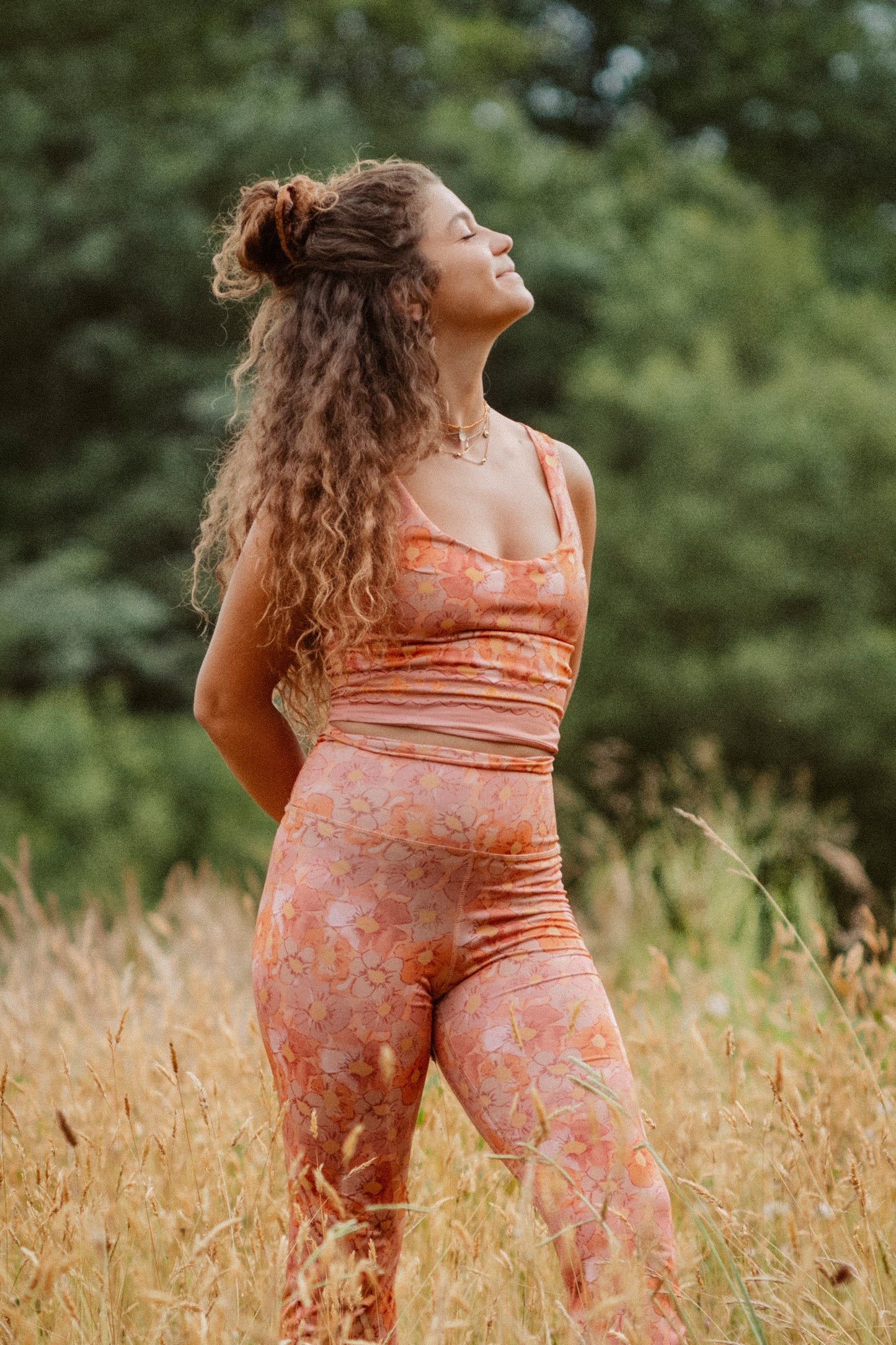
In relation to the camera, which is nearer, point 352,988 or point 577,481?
point 352,988

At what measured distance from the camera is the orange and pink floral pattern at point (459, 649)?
181 cm

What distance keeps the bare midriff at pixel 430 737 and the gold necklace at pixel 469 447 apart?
0.42 meters

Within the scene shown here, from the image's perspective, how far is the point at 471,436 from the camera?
202 centimetres

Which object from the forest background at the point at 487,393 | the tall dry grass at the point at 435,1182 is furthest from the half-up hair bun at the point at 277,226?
the forest background at the point at 487,393

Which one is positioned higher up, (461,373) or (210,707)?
(461,373)

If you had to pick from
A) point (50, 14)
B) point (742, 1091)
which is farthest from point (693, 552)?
point (742, 1091)

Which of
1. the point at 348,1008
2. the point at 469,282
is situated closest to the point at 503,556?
the point at 469,282

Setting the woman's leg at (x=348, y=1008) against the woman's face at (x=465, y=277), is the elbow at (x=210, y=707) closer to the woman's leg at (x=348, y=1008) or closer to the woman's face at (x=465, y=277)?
the woman's leg at (x=348, y=1008)

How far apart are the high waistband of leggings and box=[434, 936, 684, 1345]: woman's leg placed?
20 centimetres

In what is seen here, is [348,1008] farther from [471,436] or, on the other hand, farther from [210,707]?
[471,436]

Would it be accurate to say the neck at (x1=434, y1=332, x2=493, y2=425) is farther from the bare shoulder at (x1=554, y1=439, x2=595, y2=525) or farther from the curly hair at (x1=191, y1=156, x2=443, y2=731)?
the bare shoulder at (x1=554, y1=439, x2=595, y2=525)

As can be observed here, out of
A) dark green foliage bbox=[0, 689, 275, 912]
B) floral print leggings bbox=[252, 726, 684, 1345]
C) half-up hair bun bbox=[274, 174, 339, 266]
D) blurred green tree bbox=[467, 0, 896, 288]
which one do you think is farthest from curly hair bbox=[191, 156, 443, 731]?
blurred green tree bbox=[467, 0, 896, 288]

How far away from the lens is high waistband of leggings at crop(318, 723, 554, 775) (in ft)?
5.88

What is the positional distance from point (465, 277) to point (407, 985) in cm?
101
